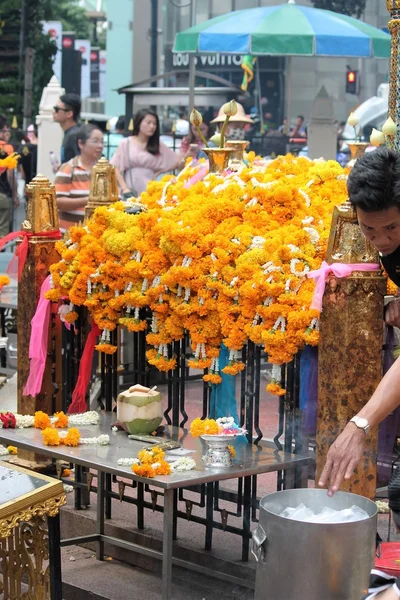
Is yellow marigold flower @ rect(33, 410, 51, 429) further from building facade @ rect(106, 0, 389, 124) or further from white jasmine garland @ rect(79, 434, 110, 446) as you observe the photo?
building facade @ rect(106, 0, 389, 124)

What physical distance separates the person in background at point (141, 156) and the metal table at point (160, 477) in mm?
5376

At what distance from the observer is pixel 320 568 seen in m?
3.60

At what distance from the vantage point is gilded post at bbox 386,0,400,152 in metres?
6.25

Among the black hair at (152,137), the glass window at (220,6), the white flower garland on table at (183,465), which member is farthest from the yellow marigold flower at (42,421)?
the glass window at (220,6)

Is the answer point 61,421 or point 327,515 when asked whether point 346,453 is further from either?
point 61,421

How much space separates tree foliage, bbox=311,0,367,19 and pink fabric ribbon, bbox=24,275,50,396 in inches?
964

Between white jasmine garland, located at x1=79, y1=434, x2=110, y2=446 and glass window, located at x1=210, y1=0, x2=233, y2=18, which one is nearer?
white jasmine garland, located at x1=79, y1=434, x2=110, y2=446

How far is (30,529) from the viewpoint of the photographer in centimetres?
415

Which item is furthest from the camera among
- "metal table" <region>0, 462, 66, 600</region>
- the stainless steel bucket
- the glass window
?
the glass window

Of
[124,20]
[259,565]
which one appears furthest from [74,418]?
[124,20]

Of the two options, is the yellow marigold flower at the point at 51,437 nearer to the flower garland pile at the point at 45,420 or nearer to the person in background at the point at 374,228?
the flower garland pile at the point at 45,420

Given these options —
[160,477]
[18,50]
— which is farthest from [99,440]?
[18,50]

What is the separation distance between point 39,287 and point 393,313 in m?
2.18

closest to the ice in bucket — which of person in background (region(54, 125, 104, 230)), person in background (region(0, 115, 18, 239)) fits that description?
person in background (region(54, 125, 104, 230))
